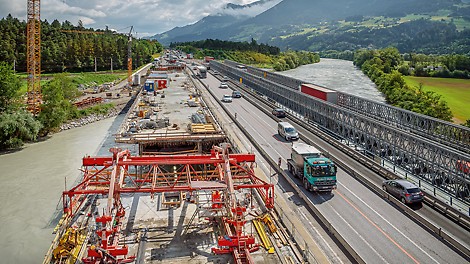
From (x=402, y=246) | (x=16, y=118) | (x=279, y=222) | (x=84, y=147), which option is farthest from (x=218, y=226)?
(x=16, y=118)

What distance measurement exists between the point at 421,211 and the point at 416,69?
134013mm

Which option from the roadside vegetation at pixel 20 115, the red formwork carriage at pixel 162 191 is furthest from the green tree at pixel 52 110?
the red formwork carriage at pixel 162 191

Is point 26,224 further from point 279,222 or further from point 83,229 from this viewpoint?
point 279,222

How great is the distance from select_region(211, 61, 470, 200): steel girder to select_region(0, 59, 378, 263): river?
26992 millimetres

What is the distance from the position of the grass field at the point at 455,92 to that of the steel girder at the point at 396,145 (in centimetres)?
2864

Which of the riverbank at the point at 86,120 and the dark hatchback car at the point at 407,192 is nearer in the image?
the dark hatchback car at the point at 407,192

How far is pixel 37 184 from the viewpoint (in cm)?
4009

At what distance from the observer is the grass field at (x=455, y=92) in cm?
7453

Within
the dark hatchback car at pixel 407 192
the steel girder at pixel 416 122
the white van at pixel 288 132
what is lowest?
the dark hatchback car at pixel 407 192

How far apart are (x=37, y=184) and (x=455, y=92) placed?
341 ft

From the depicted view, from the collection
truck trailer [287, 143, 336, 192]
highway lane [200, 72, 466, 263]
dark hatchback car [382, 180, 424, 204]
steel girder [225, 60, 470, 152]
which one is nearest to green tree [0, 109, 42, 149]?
truck trailer [287, 143, 336, 192]

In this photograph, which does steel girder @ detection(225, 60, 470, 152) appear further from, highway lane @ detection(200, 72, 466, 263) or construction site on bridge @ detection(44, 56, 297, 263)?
construction site on bridge @ detection(44, 56, 297, 263)

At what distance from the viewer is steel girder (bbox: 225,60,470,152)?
3905 cm

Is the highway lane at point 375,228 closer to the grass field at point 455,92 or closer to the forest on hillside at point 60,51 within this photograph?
the grass field at point 455,92
